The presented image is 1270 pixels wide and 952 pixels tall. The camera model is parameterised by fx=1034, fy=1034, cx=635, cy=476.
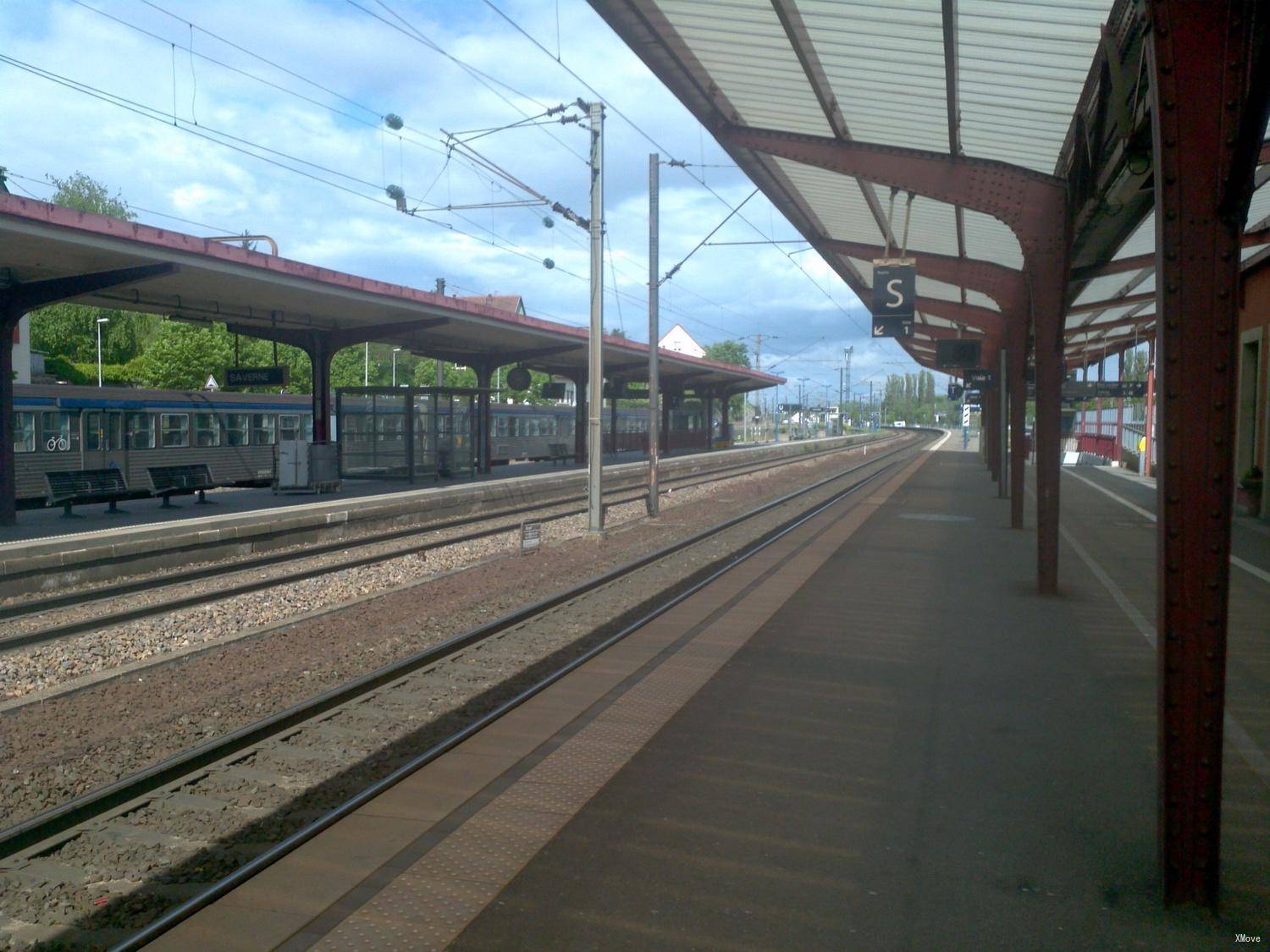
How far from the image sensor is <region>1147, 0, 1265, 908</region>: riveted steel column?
132 inches

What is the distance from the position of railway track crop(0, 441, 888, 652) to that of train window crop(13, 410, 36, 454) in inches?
310

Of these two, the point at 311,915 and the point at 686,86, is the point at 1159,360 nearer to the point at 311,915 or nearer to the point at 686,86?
the point at 311,915

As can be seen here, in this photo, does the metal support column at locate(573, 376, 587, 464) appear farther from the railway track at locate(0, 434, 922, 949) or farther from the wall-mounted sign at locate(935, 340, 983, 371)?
the railway track at locate(0, 434, 922, 949)

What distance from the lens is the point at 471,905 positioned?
12.3 feet

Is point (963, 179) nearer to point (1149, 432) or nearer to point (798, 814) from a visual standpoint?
point (798, 814)

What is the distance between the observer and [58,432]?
20812 millimetres

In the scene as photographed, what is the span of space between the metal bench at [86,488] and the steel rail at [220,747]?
12.2 m

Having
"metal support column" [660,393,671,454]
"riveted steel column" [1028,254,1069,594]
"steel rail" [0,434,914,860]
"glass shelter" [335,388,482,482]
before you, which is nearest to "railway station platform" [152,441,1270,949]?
"steel rail" [0,434,914,860]

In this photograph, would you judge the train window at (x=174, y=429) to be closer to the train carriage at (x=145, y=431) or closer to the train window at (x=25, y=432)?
the train carriage at (x=145, y=431)

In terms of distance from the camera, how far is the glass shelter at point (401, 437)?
26547mm

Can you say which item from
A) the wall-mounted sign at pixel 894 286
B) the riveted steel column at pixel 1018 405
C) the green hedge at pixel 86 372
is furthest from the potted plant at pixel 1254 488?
the green hedge at pixel 86 372

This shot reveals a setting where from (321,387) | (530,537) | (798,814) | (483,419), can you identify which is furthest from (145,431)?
(798,814)

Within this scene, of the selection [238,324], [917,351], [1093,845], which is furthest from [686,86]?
[917,351]

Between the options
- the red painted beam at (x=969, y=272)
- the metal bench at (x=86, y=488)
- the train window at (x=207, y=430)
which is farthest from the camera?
the train window at (x=207, y=430)
